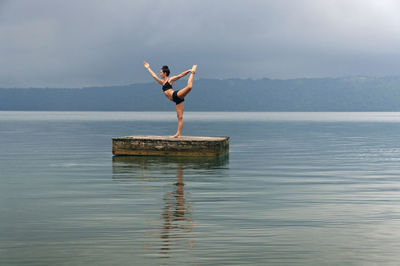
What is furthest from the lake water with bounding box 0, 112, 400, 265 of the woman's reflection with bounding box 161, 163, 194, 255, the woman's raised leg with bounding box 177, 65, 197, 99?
the woman's raised leg with bounding box 177, 65, 197, 99

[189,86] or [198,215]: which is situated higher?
[189,86]

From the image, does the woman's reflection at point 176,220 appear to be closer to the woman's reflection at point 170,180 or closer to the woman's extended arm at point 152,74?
the woman's reflection at point 170,180

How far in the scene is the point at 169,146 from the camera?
25.4 metres

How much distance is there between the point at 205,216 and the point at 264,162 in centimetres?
1378

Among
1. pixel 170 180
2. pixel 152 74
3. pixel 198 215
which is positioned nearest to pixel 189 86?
pixel 152 74

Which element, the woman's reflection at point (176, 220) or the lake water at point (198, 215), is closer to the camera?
the lake water at point (198, 215)

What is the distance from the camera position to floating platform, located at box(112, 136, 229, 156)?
25.2 meters

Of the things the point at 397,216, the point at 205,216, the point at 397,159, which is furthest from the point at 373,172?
the point at 205,216

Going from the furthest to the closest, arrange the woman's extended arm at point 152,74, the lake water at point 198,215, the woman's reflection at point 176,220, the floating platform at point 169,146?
the woman's extended arm at point 152,74, the floating platform at point 169,146, the woman's reflection at point 176,220, the lake water at point 198,215

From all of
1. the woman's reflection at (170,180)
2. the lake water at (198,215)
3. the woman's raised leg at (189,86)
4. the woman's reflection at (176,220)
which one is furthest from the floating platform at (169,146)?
the woman's reflection at (176,220)

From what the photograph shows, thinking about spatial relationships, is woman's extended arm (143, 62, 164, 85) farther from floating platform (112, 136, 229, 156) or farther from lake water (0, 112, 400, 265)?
lake water (0, 112, 400, 265)

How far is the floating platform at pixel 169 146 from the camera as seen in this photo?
82.6ft

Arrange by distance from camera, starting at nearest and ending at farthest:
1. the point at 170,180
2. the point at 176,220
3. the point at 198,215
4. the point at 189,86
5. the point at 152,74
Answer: the point at 176,220 → the point at 198,215 → the point at 170,180 → the point at 189,86 → the point at 152,74

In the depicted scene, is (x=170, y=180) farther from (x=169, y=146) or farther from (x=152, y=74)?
(x=152, y=74)
